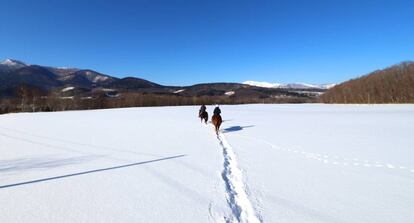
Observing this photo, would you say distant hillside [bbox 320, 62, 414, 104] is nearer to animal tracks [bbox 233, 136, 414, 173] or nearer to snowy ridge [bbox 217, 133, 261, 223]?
animal tracks [bbox 233, 136, 414, 173]

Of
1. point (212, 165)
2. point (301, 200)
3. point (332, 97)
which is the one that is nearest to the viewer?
point (301, 200)

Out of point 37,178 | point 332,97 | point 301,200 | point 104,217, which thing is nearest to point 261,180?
point 301,200

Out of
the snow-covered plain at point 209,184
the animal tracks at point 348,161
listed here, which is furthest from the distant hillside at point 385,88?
the snow-covered plain at point 209,184

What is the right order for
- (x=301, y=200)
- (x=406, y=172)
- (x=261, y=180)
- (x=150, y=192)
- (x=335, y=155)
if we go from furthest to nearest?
(x=335, y=155) < (x=406, y=172) < (x=261, y=180) < (x=150, y=192) < (x=301, y=200)

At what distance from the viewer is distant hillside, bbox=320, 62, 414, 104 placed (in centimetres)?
5981

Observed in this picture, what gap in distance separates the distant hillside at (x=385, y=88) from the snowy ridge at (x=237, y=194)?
215 feet

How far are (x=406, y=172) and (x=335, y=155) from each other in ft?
6.64

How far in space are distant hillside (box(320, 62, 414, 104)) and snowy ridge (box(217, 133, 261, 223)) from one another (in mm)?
65565

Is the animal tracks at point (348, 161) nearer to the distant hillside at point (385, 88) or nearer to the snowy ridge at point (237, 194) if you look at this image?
the snowy ridge at point (237, 194)

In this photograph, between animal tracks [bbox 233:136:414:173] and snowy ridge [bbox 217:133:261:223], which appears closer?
snowy ridge [bbox 217:133:261:223]

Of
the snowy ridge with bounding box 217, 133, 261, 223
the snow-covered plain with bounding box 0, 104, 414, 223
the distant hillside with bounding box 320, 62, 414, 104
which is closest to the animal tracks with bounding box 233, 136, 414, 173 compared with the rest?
the snow-covered plain with bounding box 0, 104, 414, 223

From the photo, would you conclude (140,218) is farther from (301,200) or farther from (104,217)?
(301,200)

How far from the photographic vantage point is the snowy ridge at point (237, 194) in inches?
149

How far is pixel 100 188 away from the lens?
4934mm
